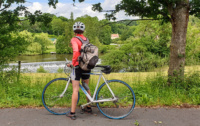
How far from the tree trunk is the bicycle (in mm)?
1965

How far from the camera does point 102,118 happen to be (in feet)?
13.1

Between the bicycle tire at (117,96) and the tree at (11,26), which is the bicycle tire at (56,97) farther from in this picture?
the tree at (11,26)

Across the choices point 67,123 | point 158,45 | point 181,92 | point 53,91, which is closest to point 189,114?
point 181,92

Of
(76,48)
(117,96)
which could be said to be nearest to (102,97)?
(117,96)

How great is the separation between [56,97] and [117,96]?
1274mm

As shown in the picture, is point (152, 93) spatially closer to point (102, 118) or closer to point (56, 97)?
point (102, 118)

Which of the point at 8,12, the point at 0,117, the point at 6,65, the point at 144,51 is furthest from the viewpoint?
the point at 144,51

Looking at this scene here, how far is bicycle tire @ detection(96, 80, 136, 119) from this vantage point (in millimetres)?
3998

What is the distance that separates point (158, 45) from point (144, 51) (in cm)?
296

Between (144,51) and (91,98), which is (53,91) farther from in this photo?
(144,51)

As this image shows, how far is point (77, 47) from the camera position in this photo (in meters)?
3.74

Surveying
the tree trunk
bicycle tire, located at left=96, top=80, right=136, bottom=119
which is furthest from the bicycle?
the tree trunk

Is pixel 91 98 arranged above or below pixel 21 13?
below

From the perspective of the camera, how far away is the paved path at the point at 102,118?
3756 mm
